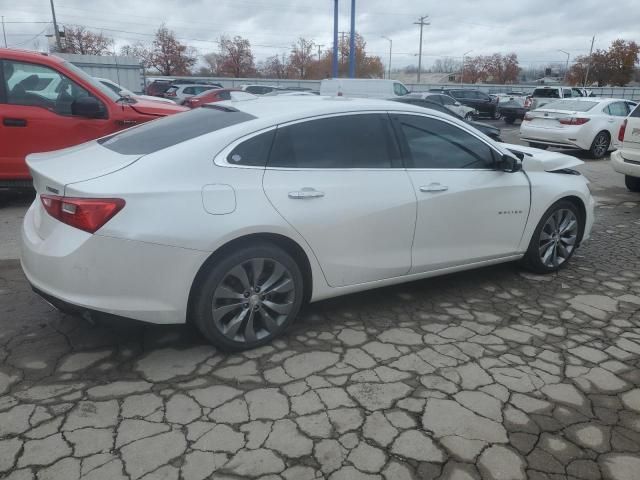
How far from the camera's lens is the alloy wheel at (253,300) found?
3.17m

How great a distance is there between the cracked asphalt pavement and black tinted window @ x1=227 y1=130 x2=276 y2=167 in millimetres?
1177

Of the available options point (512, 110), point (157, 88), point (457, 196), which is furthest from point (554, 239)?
point (157, 88)

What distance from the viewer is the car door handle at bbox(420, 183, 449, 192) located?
3796mm

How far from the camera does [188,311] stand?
10.3 ft

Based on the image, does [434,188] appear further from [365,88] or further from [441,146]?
[365,88]

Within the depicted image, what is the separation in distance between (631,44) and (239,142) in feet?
251

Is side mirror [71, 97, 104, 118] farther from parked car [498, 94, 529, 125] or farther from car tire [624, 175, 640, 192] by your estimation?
parked car [498, 94, 529, 125]

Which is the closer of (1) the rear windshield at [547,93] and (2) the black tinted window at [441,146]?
(2) the black tinted window at [441,146]

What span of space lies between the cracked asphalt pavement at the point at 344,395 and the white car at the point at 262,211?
1.09 ft

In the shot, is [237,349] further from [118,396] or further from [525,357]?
[525,357]

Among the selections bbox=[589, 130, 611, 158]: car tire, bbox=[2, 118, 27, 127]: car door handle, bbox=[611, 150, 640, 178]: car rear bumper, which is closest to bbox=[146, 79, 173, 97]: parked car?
bbox=[589, 130, 611, 158]: car tire

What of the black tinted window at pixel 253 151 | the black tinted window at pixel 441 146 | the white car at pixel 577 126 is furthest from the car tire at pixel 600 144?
the black tinted window at pixel 253 151

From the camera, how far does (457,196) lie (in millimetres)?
3967

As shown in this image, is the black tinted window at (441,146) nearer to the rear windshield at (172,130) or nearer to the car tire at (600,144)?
the rear windshield at (172,130)
